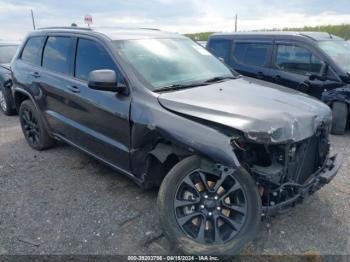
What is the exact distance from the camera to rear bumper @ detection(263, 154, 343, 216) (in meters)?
2.68

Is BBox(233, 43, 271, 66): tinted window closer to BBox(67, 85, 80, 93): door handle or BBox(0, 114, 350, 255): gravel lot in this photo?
BBox(0, 114, 350, 255): gravel lot

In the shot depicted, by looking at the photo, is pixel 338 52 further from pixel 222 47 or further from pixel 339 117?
pixel 222 47

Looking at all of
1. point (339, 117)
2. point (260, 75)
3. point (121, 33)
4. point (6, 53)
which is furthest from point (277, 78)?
point (6, 53)

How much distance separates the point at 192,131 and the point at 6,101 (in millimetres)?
6313

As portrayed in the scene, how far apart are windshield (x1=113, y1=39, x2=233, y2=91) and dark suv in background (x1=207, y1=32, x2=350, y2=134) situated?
2.61 meters

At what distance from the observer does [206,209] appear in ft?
9.14

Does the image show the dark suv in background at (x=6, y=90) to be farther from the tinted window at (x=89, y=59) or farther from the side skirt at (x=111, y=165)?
the tinted window at (x=89, y=59)

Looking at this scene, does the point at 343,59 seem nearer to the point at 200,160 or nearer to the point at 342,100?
the point at 342,100

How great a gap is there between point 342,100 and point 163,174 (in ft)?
12.6

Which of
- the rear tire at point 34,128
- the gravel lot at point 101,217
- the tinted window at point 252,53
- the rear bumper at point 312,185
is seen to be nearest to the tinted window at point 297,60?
the tinted window at point 252,53

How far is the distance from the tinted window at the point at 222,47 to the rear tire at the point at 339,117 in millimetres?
2632

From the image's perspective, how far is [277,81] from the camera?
258 inches

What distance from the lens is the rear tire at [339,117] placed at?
568cm

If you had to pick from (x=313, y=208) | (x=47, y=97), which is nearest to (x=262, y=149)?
(x=313, y=208)
